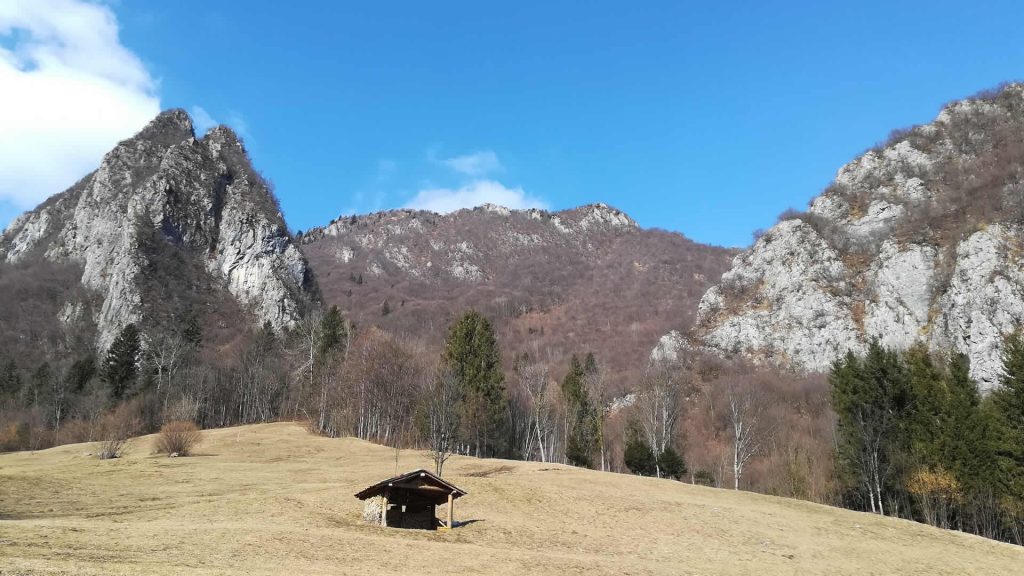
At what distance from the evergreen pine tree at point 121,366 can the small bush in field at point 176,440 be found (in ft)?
103

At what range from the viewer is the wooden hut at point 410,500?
30.5 metres

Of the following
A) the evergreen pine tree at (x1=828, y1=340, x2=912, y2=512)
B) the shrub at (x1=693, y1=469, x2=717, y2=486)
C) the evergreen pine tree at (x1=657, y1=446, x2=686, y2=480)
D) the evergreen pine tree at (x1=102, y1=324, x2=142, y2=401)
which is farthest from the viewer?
the evergreen pine tree at (x1=102, y1=324, x2=142, y2=401)

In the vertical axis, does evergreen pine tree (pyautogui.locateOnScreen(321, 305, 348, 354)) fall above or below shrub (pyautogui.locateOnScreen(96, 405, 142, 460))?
above

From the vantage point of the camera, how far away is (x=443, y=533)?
2944 centimetres

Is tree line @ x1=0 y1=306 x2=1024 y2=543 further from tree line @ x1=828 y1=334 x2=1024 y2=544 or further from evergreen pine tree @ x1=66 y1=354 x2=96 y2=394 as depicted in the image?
evergreen pine tree @ x1=66 y1=354 x2=96 y2=394

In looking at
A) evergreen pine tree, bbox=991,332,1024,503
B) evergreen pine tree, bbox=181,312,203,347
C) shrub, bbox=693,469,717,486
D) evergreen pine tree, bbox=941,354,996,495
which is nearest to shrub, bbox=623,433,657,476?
shrub, bbox=693,469,717,486

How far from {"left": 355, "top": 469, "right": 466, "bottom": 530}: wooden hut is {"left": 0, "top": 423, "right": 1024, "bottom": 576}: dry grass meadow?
3.54 feet

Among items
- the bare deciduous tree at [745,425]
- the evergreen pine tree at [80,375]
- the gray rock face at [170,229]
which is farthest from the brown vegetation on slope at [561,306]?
the evergreen pine tree at [80,375]

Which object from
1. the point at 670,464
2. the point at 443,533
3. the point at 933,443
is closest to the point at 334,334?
the point at 670,464

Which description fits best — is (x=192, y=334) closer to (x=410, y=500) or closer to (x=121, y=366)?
(x=121, y=366)

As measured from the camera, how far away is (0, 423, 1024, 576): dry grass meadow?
68.5 feet

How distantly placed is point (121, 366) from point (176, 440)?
118 ft

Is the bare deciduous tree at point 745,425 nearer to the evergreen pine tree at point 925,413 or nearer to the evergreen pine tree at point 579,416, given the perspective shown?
the evergreen pine tree at point 925,413

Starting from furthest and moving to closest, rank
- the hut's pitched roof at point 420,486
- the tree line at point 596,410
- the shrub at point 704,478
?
the shrub at point 704,478, the tree line at point 596,410, the hut's pitched roof at point 420,486
